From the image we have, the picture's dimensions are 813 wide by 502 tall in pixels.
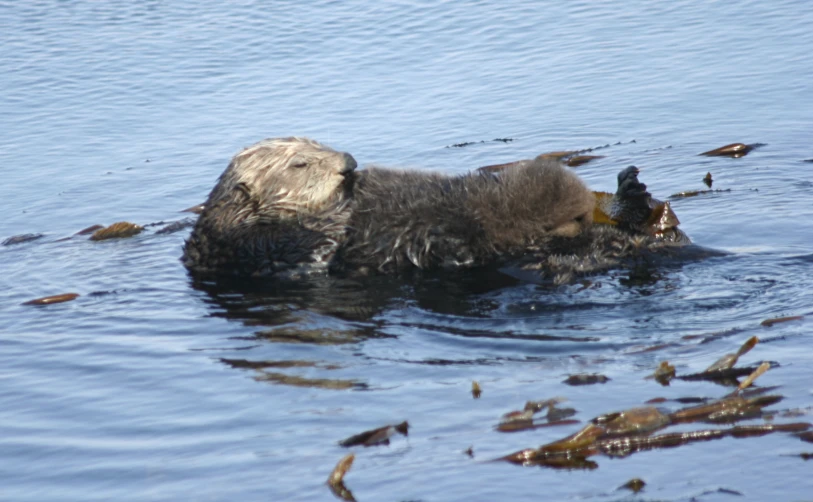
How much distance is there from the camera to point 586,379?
362cm

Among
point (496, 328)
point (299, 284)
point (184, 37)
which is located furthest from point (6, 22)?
point (496, 328)

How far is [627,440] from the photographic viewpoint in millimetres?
3094

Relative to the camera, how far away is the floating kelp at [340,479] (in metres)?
2.97

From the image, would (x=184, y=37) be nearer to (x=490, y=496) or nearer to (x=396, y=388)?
(x=396, y=388)

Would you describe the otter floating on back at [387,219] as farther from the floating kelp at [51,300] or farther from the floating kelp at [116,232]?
the floating kelp at [116,232]

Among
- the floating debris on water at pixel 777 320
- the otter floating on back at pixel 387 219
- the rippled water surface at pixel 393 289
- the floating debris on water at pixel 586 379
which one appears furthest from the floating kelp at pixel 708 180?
the floating debris on water at pixel 586 379

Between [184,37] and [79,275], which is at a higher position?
[184,37]

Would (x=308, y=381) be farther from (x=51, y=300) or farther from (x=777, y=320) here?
(x=51, y=300)

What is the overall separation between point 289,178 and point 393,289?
1084 millimetres

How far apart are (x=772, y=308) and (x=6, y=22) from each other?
1255 cm

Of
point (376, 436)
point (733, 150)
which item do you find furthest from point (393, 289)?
point (733, 150)

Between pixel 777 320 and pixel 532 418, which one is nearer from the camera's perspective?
pixel 532 418

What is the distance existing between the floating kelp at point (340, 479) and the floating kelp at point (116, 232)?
4301mm

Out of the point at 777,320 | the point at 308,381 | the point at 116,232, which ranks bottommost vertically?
the point at 308,381
